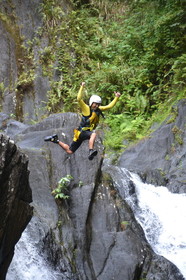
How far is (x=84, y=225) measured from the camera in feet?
26.3

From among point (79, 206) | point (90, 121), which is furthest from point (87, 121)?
point (79, 206)

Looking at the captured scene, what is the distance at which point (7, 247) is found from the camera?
4.85 m

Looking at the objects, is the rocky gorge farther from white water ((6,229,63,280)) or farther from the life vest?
the life vest

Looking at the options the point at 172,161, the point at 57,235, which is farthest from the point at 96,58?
the point at 57,235

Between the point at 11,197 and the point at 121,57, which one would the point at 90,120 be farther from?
the point at 121,57

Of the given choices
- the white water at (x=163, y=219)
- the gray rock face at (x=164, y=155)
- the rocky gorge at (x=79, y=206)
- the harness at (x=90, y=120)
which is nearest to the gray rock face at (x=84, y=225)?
the rocky gorge at (x=79, y=206)

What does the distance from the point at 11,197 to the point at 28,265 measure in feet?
9.67

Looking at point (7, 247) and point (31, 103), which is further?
point (31, 103)

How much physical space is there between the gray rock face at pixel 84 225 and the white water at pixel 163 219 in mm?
737

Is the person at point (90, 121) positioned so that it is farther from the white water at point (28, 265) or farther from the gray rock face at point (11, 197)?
the gray rock face at point (11, 197)

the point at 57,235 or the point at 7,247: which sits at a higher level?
the point at 7,247

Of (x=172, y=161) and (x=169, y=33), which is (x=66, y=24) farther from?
(x=172, y=161)

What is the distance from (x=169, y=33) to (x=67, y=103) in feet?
18.8

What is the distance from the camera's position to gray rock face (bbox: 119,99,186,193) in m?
10.8
